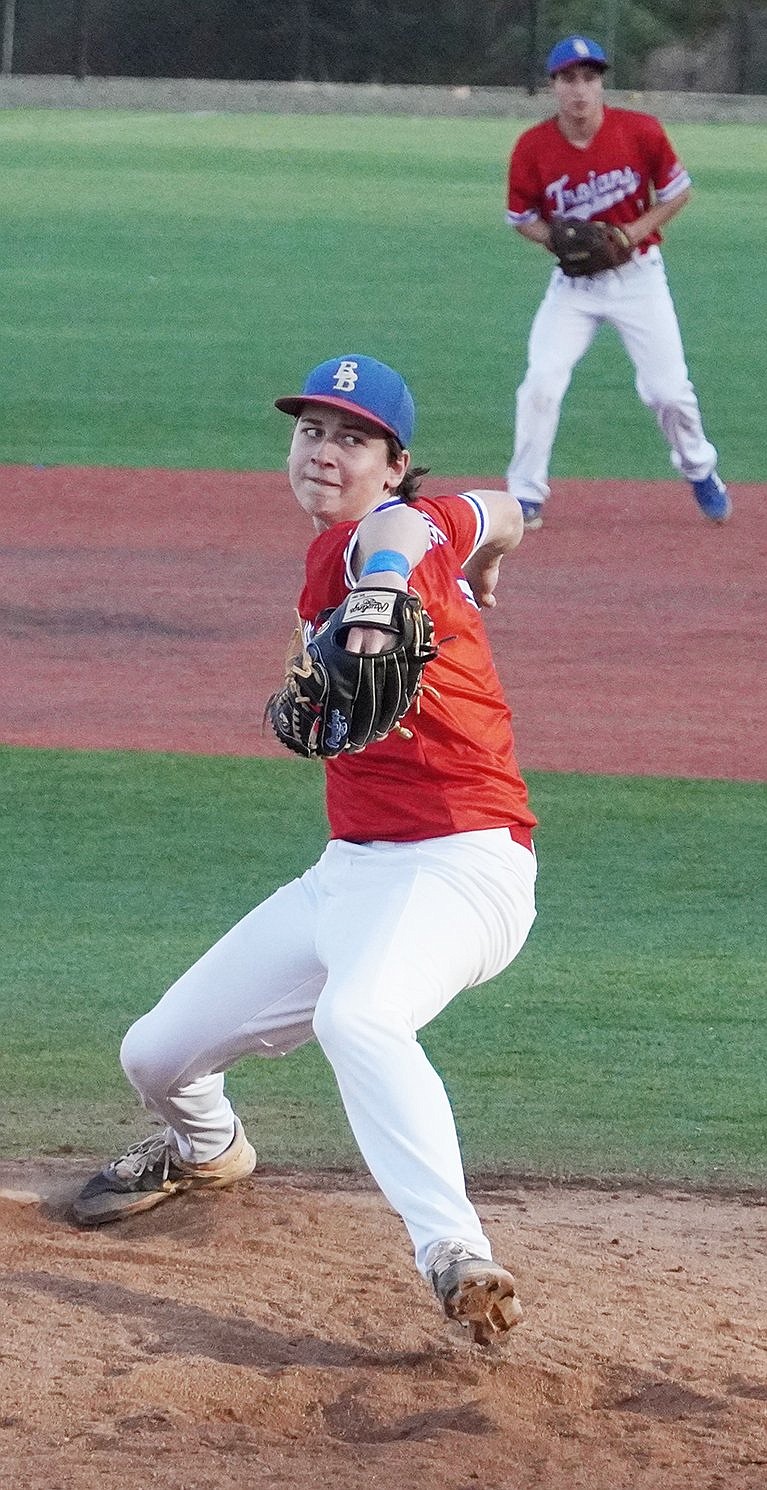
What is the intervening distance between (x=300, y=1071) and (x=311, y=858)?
1.29 m

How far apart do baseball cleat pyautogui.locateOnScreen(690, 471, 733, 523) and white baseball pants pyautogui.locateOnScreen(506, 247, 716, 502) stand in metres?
0.35

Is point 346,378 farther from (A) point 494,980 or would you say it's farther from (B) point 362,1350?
(A) point 494,980

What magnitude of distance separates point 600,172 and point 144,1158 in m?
7.18

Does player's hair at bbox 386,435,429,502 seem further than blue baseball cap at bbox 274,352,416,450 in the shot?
Yes

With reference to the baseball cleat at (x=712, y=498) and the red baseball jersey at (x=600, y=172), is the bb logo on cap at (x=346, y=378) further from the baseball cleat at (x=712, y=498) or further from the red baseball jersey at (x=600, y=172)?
the baseball cleat at (x=712, y=498)

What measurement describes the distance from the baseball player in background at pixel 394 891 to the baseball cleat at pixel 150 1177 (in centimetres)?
23

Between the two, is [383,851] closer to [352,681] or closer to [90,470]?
[352,681]

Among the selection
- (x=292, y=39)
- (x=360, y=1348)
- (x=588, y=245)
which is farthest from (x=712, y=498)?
(x=292, y=39)

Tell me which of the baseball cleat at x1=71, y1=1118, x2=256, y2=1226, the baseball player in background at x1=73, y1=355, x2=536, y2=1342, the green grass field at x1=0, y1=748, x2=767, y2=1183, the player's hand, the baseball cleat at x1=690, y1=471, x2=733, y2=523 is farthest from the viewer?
the baseball cleat at x1=690, y1=471, x2=733, y2=523

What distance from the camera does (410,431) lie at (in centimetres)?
391

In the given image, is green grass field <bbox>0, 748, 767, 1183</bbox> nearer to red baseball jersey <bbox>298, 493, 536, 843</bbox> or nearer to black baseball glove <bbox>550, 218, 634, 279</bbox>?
red baseball jersey <bbox>298, 493, 536, 843</bbox>

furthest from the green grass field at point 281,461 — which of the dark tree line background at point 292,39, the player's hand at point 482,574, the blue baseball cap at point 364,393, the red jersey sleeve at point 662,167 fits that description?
the dark tree line background at point 292,39

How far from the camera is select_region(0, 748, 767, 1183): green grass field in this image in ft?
15.6

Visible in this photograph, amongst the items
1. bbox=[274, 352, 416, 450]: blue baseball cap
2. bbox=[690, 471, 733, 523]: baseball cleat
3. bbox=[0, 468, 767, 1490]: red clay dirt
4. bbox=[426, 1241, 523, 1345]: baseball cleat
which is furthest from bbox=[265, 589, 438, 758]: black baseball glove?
bbox=[690, 471, 733, 523]: baseball cleat
